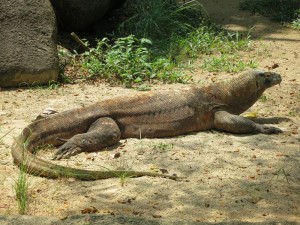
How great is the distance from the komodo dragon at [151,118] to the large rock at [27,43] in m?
2.02

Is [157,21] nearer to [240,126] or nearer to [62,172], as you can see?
[240,126]

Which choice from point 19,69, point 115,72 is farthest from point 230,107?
point 19,69

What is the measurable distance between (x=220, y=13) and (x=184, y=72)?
4431 mm

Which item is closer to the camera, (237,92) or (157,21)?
(237,92)

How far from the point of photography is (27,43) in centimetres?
799

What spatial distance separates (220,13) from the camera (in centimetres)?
1268

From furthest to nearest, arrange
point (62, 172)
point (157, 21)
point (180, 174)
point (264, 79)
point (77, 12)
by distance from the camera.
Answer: point (157, 21) < point (77, 12) < point (264, 79) < point (180, 174) < point (62, 172)

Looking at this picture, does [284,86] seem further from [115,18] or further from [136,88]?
[115,18]

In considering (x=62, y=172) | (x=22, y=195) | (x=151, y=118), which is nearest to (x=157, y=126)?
(x=151, y=118)

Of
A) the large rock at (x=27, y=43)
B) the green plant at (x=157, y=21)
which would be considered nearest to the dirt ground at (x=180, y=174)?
the large rock at (x=27, y=43)

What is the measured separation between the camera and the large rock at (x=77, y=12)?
9.40 m

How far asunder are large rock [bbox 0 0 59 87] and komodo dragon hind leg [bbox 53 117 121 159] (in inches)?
86.9

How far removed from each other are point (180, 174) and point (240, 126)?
4.74 ft

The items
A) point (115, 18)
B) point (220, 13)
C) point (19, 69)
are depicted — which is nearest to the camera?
point (19, 69)
